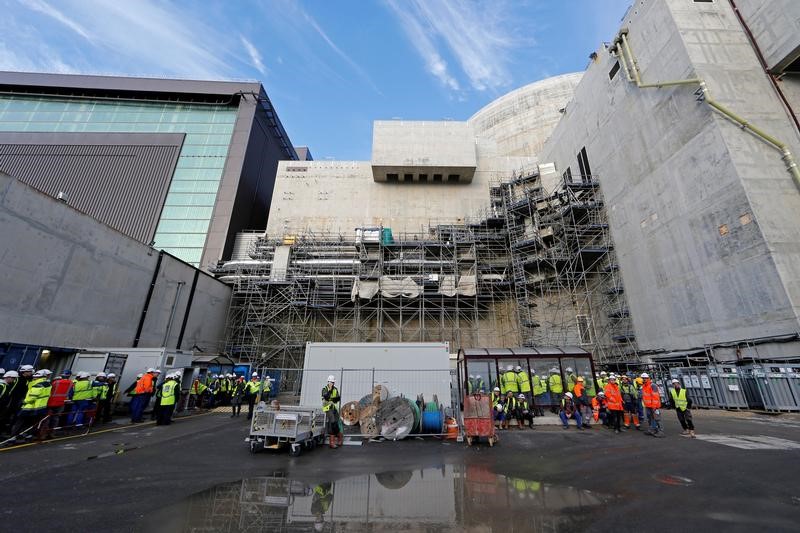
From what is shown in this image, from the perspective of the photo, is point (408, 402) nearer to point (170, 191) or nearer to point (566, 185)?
point (566, 185)

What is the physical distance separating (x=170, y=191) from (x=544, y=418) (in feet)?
109

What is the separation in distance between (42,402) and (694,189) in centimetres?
2570

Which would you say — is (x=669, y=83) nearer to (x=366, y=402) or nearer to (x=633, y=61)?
(x=633, y=61)

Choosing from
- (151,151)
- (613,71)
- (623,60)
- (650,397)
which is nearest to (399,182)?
(613,71)

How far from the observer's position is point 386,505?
4535 millimetres

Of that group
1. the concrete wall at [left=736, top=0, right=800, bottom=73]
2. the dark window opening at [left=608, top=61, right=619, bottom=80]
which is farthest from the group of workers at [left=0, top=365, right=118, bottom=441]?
the concrete wall at [left=736, top=0, right=800, bottom=73]

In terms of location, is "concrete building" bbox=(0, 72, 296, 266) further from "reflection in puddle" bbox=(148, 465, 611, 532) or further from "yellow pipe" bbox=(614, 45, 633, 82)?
"yellow pipe" bbox=(614, 45, 633, 82)

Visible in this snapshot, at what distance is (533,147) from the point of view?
113 ft

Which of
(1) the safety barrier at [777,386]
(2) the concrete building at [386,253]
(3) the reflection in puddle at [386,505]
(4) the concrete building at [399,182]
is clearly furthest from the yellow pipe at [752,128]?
(3) the reflection in puddle at [386,505]

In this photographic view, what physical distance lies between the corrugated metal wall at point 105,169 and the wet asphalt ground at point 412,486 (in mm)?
26995

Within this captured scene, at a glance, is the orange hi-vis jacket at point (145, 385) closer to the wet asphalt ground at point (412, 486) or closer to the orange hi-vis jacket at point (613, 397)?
the wet asphalt ground at point (412, 486)

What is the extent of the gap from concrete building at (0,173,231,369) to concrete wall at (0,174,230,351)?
0.03 meters

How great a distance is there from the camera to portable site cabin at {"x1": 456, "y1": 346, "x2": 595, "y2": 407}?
12508mm

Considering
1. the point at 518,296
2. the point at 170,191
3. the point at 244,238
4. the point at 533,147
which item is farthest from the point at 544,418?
the point at 170,191
